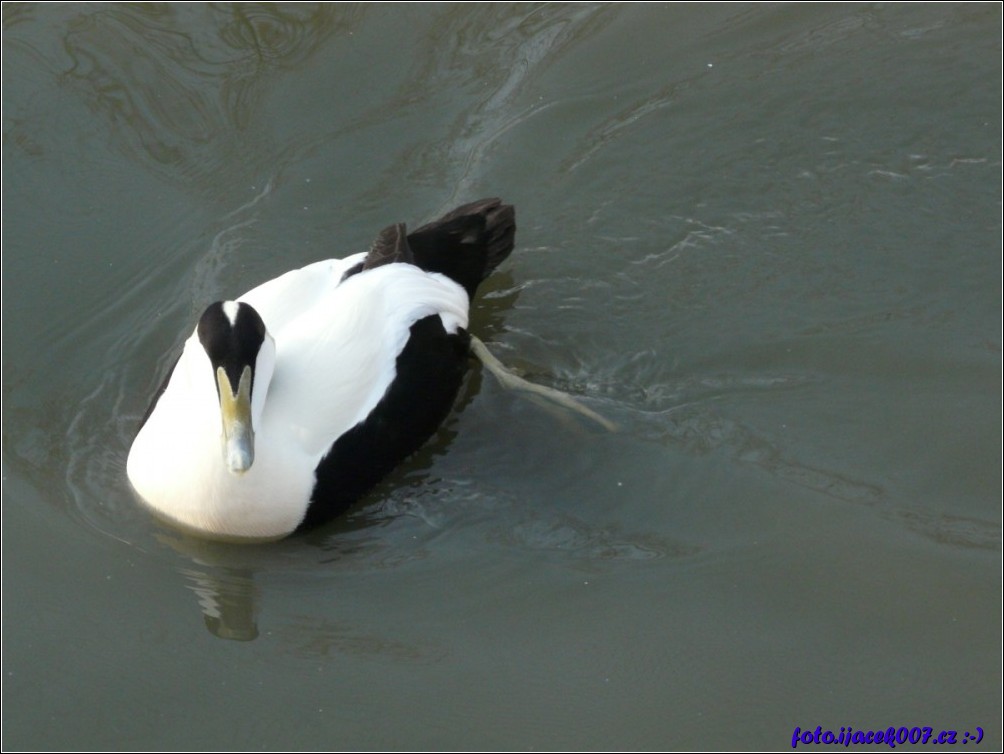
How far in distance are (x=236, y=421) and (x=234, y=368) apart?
6.8 inches

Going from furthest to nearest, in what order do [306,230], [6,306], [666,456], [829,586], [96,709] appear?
[306,230]
[6,306]
[666,456]
[829,586]
[96,709]

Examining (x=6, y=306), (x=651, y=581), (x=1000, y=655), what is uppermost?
(x=6, y=306)

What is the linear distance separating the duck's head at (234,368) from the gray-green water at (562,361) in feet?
1.49

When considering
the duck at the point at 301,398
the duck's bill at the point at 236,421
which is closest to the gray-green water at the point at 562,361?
the duck at the point at 301,398

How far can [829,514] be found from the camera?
495 centimetres

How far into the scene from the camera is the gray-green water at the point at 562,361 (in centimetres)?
438

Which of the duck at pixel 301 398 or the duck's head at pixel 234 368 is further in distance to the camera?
the duck at pixel 301 398

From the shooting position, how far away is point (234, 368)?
468 centimetres

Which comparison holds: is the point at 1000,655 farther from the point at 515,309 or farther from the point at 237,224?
the point at 237,224

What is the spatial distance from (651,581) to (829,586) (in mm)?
570

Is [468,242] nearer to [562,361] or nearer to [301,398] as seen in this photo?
[562,361]

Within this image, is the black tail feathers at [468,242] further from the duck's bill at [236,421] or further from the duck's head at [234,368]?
the duck's bill at [236,421]

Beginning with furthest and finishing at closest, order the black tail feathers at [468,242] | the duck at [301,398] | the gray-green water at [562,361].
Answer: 1. the black tail feathers at [468,242]
2. the duck at [301,398]
3. the gray-green water at [562,361]

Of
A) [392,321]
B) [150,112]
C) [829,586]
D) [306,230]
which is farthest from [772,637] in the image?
[150,112]
